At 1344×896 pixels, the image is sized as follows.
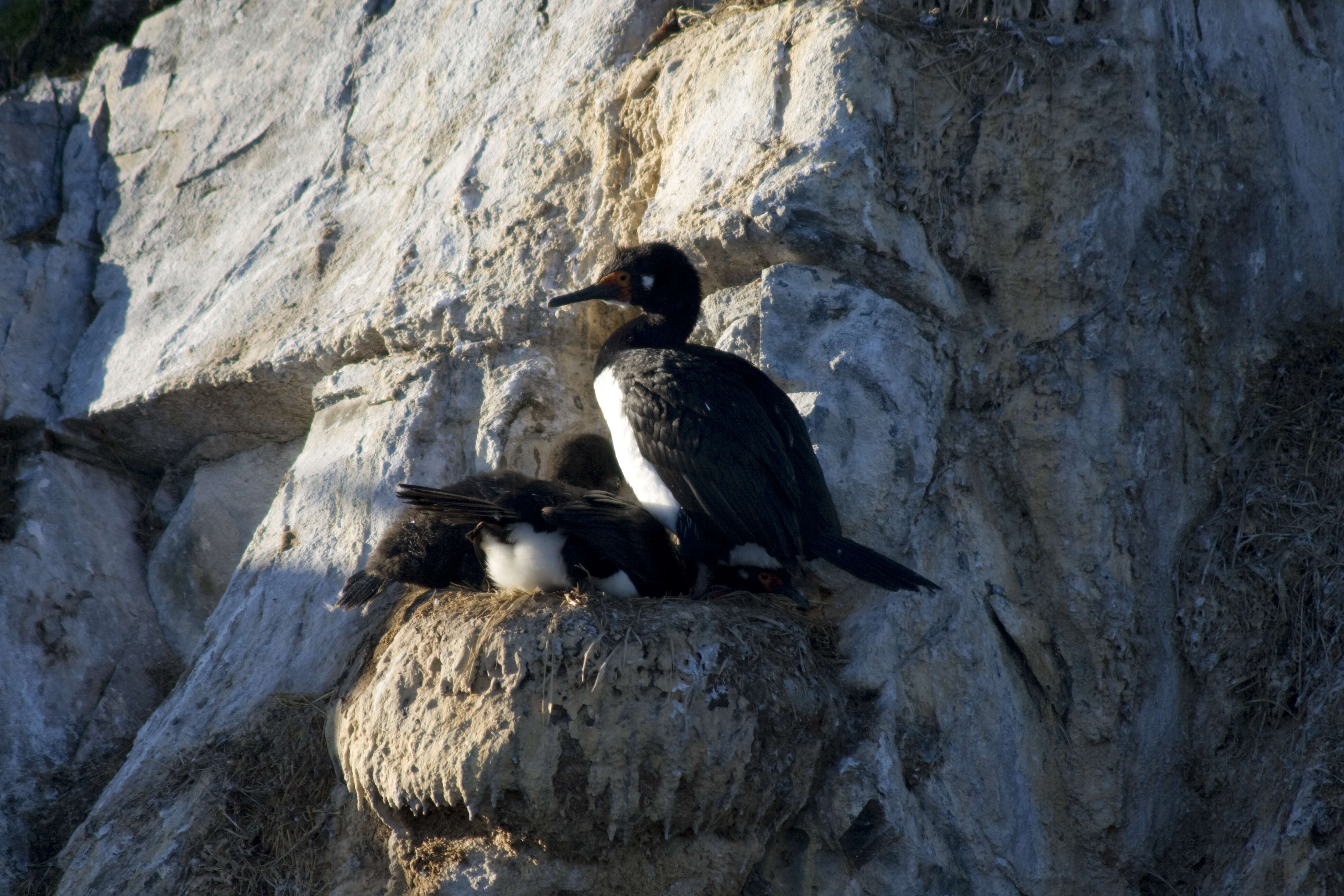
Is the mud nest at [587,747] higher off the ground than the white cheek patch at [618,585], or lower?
lower

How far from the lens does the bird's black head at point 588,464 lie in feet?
16.8

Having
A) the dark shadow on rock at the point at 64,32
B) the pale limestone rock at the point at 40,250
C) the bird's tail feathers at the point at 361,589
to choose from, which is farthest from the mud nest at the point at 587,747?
the dark shadow on rock at the point at 64,32

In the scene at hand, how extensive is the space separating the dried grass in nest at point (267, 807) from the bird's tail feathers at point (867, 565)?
2.05 meters

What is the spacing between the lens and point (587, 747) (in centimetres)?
367

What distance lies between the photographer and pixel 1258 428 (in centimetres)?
502

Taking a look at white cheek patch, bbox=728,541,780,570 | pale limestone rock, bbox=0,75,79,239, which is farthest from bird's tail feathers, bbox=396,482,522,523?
pale limestone rock, bbox=0,75,79,239

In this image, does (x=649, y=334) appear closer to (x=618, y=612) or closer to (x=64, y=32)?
(x=618, y=612)

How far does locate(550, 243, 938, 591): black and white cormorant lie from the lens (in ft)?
13.6

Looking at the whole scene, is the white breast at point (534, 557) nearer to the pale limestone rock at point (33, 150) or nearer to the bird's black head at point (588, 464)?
the bird's black head at point (588, 464)

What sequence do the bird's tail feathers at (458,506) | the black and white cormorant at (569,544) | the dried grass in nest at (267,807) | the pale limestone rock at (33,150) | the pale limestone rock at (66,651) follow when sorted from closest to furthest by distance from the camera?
1. the bird's tail feathers at (458,506)
2. the black and white cormorant at (569,544)
3. the dried grass in nest at (267,807)
4. the pale limestone rock at (66,651)
5. the pale limestone rock at (33,150)

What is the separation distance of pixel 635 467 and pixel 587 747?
4.03 ft

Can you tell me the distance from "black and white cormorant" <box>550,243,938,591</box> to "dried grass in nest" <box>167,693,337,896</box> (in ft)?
5.32

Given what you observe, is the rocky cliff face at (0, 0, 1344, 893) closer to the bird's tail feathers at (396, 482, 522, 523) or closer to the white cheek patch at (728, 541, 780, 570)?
the white cheek patch at (728, 541, 780, 570)

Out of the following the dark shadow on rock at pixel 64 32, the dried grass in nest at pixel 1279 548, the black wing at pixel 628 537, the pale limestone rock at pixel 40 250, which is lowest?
the dried grass in nest at pixel 1279 548
